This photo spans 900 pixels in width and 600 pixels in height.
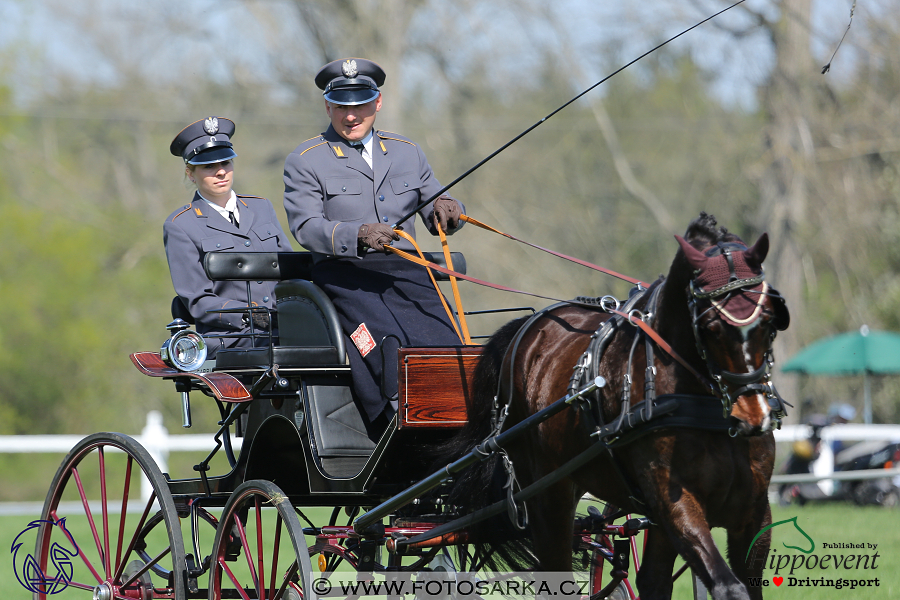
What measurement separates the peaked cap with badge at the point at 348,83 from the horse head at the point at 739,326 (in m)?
2.02

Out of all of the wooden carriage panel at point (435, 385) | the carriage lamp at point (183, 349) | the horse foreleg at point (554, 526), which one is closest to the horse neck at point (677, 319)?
the horse foreleg at point (554, 526)

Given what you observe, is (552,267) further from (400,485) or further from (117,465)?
(400,485)

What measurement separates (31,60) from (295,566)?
19952mm

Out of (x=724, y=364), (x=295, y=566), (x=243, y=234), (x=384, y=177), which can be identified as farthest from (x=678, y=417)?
(x=243, y=234)

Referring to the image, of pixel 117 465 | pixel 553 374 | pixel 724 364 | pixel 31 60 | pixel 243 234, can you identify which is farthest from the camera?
pixel 31 60

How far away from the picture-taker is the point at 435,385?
408cm

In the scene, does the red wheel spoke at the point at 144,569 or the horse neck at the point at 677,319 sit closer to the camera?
the horse neck at the point at 677,319

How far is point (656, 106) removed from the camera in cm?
2302

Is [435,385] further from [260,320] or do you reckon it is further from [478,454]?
[260,320]

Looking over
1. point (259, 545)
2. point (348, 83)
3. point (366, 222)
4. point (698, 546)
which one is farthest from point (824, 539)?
point (348, 83)

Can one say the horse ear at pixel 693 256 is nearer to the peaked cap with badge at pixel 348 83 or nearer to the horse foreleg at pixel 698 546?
the horse foreleg at pixel 698 546

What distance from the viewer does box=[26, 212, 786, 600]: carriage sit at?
3.79m

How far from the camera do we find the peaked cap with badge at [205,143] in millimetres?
5414

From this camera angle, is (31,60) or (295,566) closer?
(295,566)
